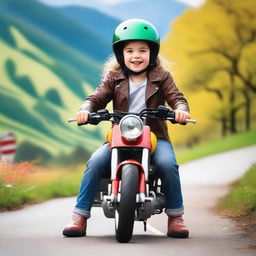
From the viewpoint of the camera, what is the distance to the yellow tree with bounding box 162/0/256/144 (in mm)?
31938

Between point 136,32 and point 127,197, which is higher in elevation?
point 136,32

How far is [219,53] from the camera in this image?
3262 cm

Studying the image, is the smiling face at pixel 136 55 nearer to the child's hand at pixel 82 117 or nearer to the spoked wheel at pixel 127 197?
the child's hand at pixel 82 117

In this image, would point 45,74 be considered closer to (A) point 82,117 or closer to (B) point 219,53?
(B) point 219,53

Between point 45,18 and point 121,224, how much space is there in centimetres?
1938

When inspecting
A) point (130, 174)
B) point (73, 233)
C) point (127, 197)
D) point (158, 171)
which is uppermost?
point (158, 171)

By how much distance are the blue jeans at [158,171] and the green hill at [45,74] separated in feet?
42.5

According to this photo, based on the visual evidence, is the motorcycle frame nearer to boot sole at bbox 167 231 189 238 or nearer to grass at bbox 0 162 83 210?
boot sole at bbox 167 231 189 238

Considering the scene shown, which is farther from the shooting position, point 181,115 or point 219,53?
point 219,53

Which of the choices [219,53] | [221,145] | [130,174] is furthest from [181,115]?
[219,53]

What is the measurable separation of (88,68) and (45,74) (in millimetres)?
1336

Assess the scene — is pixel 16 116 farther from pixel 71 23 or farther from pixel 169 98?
pixel 169 98

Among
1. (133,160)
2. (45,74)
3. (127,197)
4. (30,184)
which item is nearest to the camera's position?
(127,197)

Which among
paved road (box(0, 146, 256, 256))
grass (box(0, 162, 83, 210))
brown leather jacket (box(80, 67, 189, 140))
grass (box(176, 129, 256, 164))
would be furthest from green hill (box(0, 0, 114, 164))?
brown leather jacket (box(80, 67, 189, 140))
